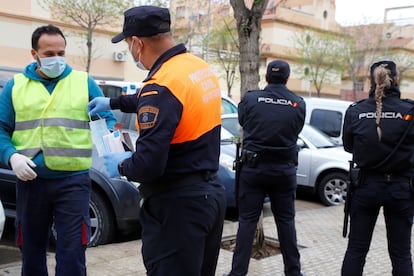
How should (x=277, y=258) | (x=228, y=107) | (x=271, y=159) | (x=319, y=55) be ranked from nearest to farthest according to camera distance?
(x=271, y=159) → (x=277, y=258) → (x=228, y=107) → (x=319, y=55)

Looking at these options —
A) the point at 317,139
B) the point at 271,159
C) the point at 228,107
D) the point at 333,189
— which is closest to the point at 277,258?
the point at 271,159

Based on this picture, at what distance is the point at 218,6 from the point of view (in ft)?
84.2

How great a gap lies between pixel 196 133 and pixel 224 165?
14.7 feet

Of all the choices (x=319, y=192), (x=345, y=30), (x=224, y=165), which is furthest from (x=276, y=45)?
(x=224, y=165)

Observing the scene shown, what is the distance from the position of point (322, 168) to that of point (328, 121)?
2.58 meters

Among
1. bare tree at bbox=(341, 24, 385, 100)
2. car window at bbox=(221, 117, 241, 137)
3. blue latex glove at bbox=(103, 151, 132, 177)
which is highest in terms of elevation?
bare tree at bbox=(341, 24, 385, 100)

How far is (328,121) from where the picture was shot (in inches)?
455

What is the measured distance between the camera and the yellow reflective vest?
3508 millimetres

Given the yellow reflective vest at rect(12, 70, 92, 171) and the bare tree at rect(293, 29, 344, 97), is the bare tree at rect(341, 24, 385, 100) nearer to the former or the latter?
the bare tree at rect(293, 29, 344, 97)

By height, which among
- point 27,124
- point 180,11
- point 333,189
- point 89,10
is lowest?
point 333,189

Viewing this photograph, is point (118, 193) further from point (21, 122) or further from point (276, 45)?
point (276, 45)

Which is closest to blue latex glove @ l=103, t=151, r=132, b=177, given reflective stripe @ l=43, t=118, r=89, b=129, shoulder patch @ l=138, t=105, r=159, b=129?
shoulder patch @ l=138, t=105, r=159, b=129

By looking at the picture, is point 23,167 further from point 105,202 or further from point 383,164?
point 383,164

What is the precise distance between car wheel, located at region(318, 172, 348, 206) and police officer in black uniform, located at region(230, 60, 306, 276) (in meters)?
4.64
